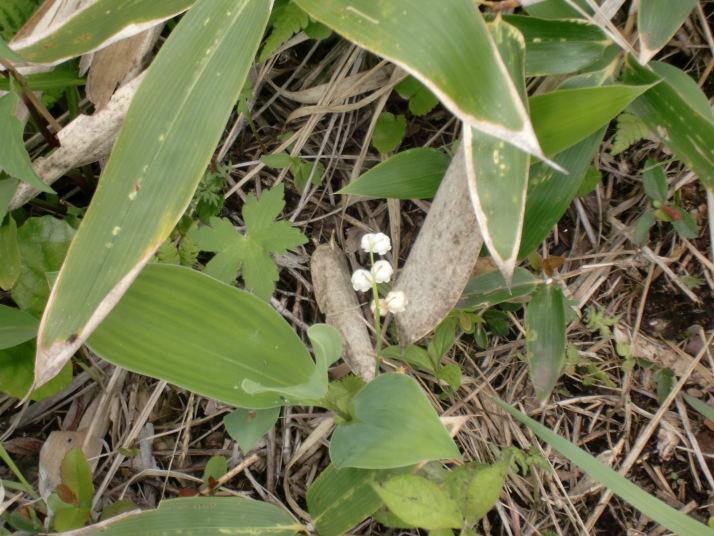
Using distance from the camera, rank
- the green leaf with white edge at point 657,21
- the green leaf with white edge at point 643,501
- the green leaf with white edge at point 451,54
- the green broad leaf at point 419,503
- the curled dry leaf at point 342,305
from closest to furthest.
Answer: the green leaf with white edge at point 451,54 < the green broad leaf at point 419,503 < the green leaf with white edge at point 643,501 < the green leaf with white edge at point 657,21 < the curled dry leaf at point 342,305

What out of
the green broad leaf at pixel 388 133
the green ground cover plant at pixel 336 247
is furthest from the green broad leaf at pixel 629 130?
the green broad leaf at pixel 388 133

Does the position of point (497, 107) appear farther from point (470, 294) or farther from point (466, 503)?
point (466, 503)

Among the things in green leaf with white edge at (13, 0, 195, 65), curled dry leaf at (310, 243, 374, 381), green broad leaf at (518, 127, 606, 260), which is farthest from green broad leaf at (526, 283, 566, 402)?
green leaf with white edge at (13, 0, 195, 65)

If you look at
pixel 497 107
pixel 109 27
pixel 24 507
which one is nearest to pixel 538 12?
pixel 497 107

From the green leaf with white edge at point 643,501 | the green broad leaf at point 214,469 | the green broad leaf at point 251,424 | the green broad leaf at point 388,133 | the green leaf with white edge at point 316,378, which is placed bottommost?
the green leaf with white edge at point 643,501

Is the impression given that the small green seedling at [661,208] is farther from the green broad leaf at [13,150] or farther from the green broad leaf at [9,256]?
the green broad leaf at [9,256]

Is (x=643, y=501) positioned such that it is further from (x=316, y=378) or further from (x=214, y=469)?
(x=214, y=469)

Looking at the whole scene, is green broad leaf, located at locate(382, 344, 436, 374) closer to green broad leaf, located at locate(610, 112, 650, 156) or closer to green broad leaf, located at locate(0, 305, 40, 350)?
green broad leaf, located at locate(610, 112, 650, 156)
